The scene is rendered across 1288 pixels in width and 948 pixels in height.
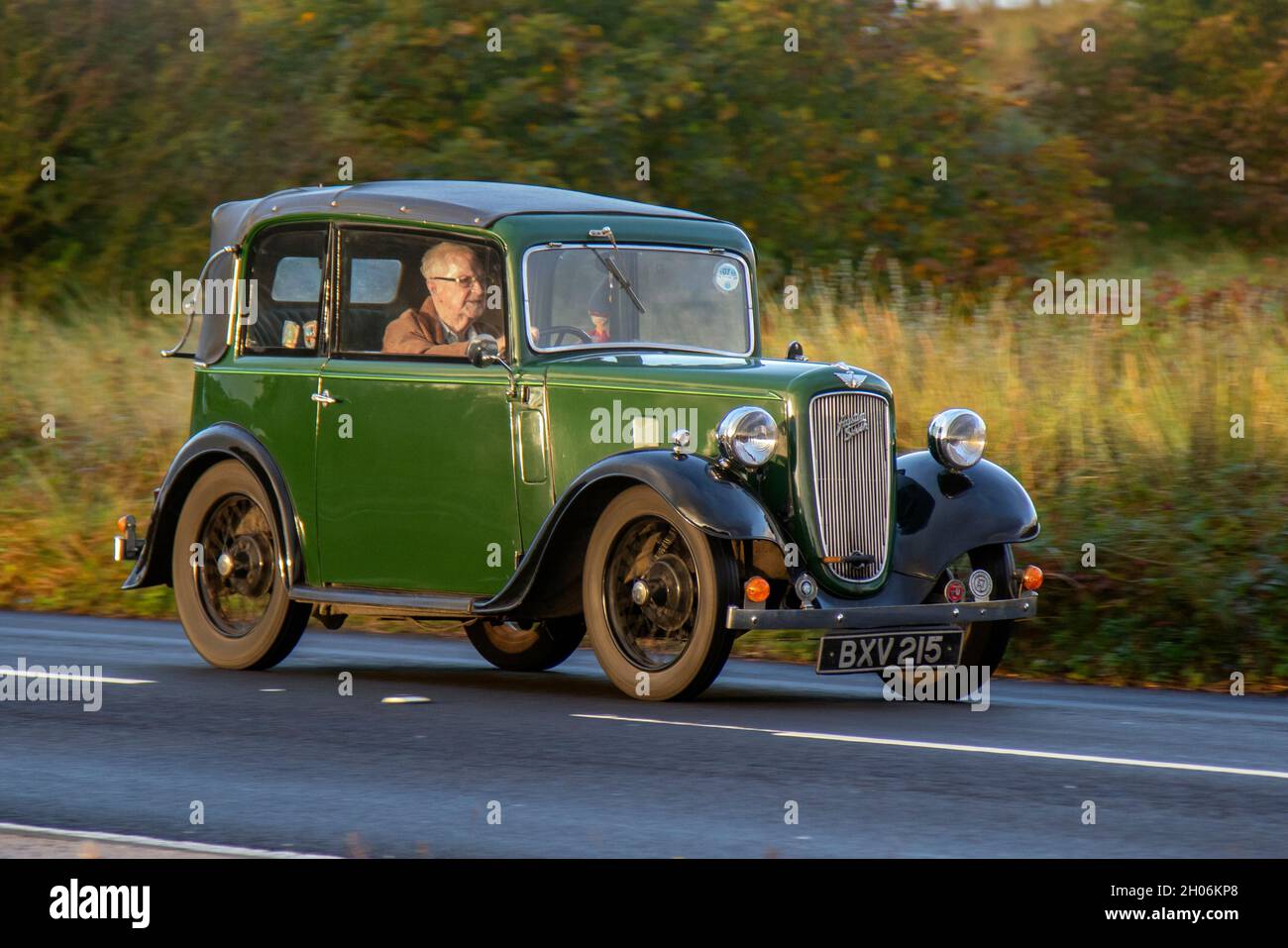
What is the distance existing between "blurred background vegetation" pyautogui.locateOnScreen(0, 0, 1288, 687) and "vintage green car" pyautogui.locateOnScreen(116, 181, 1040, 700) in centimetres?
413

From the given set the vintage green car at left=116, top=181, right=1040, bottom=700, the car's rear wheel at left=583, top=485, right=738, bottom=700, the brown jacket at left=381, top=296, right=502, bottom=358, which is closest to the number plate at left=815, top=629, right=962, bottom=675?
the vintage green car at left=116, top=181, right=1040, bottom=700

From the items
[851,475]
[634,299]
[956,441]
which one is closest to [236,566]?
[634,299]

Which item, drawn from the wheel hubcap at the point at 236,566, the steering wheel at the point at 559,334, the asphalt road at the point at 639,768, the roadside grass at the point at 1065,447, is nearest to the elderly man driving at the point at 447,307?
the steering wheel at the point at 559,334

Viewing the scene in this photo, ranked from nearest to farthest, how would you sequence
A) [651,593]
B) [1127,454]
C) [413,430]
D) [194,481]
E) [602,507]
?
1. [651,593]
2. [602,507]
3. [413,430]
4. [194,481]
5. [1127,454]

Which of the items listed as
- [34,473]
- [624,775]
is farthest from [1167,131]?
[624,775]

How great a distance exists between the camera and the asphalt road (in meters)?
6.26

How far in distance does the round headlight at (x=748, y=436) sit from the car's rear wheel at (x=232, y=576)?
8.31 ft

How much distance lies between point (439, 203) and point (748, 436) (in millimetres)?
2098

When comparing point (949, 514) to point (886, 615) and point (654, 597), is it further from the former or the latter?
point (654, 597)

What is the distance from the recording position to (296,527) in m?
10.5

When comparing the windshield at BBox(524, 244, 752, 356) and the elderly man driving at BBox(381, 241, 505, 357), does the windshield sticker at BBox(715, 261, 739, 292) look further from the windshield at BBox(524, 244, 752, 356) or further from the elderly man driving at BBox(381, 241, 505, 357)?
the elderly man driving at BBox(381, 241, 505, 357)

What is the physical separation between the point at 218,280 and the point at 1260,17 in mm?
25705

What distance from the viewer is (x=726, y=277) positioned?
1075 centimetres

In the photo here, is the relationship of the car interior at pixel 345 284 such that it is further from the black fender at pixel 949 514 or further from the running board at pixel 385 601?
the black fender at pixel 949 514
